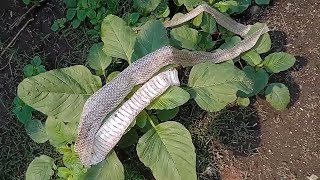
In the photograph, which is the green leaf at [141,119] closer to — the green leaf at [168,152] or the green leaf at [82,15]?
the green leaf at [168,152]

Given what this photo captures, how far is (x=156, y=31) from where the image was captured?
2.01m

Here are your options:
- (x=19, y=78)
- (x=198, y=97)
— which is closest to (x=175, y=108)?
(x=198, y=97)

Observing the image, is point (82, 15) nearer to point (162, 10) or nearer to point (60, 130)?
point (162, 10)

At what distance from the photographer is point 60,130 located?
1.97 metres

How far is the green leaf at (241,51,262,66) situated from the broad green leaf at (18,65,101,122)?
1.66 ft

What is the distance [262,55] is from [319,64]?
7.6 inches

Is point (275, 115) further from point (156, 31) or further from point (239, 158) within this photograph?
point (156, 31)

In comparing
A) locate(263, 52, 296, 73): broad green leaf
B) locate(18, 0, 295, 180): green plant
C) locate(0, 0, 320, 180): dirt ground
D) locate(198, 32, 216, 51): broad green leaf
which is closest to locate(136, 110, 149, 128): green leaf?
locate(18, 0, 295, 180): green plant

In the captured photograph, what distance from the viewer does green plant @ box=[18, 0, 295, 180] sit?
186 cm

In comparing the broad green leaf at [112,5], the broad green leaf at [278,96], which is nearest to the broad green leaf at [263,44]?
the broad green leaf at [278,96]

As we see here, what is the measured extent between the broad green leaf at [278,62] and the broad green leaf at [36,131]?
2.50 feet

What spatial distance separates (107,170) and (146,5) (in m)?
0.63

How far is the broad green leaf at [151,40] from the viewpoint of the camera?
200 centimetres

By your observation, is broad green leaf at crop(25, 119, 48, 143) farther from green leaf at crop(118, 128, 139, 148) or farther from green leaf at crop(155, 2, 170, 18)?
green leaf at crop(155, 2, 170, 18)
